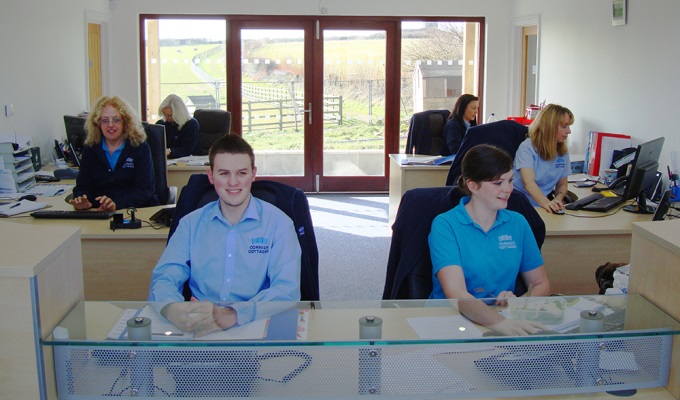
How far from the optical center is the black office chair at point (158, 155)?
4.62m

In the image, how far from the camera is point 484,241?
278 centimetres

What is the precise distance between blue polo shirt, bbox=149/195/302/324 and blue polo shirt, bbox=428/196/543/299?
20.5 inches

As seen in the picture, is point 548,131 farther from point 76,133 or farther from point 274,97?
point 274,97

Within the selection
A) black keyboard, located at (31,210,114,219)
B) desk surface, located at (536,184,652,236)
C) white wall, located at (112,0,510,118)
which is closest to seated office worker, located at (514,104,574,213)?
desk surface, located at (536,184,652,236)

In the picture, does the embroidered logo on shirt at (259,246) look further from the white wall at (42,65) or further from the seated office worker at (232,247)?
the white wall at (42,65)

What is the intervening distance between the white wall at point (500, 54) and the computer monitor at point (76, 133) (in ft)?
0.98

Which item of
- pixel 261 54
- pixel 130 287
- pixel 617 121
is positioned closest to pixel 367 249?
pixel 617 121

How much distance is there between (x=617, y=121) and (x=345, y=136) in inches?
145

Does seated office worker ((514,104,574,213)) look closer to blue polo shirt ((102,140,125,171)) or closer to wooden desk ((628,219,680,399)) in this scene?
blue polo shirt ((102,140,125,171))

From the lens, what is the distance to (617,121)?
616cm

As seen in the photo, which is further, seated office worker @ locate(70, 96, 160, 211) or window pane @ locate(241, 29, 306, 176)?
window pane @ locate(241, 29, 306, 176)

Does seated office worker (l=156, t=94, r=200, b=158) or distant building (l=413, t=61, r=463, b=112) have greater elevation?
distant building (l=413, t=61, r=463, b=112)

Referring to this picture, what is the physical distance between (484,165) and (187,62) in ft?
21.9

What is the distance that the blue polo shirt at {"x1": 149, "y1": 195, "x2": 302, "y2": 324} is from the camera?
8.54ft
